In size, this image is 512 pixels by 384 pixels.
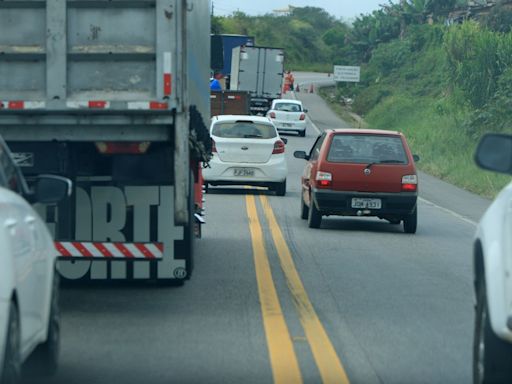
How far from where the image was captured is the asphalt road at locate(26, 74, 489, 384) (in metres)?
8.98

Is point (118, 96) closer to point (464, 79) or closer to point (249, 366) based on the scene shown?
point (249, 366)

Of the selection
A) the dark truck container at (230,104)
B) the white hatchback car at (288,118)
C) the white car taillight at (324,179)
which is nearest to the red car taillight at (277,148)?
the white car taillight at (324,179)

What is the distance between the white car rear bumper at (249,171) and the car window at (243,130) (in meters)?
0.52

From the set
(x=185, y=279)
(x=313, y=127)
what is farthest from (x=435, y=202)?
(x=313, y=127)

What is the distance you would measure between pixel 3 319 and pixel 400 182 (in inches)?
536

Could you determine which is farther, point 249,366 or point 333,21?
point 333,21

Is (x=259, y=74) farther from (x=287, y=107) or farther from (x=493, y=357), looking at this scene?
(x=493, y=357)

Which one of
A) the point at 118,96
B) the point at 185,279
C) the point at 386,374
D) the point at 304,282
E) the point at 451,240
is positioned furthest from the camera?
the point at 451,240

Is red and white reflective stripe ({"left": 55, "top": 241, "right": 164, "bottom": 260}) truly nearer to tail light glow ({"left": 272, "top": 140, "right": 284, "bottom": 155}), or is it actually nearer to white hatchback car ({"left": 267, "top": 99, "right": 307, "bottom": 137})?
tail light glow ({"left": 272, "top": 140, "right": 284, "bottom": 155})

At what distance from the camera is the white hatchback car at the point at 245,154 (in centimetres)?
2573

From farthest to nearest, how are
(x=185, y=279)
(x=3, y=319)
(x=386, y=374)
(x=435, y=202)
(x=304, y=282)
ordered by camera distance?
(x=435, y=202), (x=304, y=282), (x=185, y=279), (x=386, y=374), (x=3, y=319)

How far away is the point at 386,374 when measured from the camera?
8.83 meters

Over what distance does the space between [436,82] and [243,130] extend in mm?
43822

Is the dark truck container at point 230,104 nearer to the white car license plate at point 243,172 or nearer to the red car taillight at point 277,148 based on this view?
the red car taillight at point 277,148
